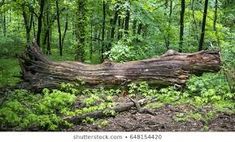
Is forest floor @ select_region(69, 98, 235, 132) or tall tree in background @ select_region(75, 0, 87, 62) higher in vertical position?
Answer: tall tree in background @ select_region(75, 0, 87, 62)

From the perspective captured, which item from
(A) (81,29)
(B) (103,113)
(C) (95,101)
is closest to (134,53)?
(C) (95,101)

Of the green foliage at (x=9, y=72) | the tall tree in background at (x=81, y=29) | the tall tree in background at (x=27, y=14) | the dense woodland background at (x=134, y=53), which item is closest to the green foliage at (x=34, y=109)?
the dense woodland background at (x=134, y=53)

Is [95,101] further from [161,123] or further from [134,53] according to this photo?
[134,53]

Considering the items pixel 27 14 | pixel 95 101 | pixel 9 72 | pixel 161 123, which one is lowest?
pixel 161 123

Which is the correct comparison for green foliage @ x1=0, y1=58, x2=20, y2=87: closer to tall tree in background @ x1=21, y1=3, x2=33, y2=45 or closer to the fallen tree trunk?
the fallen tree trunk

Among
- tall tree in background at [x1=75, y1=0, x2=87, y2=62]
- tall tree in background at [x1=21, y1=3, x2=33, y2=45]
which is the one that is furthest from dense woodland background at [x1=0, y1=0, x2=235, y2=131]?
tall tree in background at [x1=21, y1=3, x2=33, y2=45]

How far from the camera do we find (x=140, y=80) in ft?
21.1

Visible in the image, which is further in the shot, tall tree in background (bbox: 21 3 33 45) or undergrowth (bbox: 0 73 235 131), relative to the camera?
tall tree in background (bbox: 21 3 33 45)

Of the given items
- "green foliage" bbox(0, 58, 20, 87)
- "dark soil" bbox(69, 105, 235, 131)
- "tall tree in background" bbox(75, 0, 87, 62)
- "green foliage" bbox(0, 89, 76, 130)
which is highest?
"tall tree in background" bbox(75, 0, 87, 62)

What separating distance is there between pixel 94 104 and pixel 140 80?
Result: 1.07m

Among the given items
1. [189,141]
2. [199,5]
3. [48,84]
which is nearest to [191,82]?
[48,84]

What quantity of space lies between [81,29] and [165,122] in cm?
502

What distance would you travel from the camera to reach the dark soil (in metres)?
4.69

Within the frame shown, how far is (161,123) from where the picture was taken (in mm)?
4895
